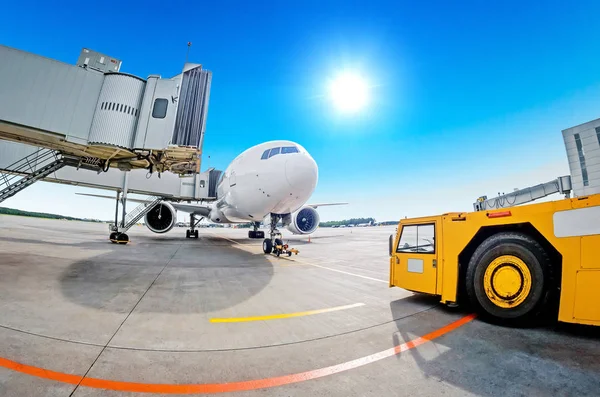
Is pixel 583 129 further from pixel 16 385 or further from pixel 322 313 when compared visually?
pixel 16 385

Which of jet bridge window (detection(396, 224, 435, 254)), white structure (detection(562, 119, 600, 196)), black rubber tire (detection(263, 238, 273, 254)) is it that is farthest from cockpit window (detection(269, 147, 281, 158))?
white structure (detection(562, 119, 600, 196))

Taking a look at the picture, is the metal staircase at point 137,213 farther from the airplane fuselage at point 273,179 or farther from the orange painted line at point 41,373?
the orange painted line at point 41,373

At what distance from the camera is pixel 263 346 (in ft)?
9.48

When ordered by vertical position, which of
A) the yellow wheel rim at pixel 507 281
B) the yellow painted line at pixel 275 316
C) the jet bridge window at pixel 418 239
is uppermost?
the jet bridge window at pixel 418 239

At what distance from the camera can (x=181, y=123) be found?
27.1ft

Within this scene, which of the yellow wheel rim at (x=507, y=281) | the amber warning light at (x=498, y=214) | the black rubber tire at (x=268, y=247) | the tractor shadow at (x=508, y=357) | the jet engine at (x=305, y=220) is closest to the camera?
the tractor shadow at (x=508, y=357)

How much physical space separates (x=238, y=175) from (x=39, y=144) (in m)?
7.00

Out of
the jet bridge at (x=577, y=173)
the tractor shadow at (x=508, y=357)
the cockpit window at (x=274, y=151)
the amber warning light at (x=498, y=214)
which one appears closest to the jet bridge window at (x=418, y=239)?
the amber warning light at (x=498, y=214)

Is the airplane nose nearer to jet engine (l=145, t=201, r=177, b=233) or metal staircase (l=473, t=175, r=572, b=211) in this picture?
metal staircase (l=473, t=175, r=572, b=211)

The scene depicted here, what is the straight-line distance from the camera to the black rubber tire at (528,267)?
337 cm

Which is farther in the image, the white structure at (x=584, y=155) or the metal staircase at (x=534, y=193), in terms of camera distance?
the metal staircase at (x=534, y=193)

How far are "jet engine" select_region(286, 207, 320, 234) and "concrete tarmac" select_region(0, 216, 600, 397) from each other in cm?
1150

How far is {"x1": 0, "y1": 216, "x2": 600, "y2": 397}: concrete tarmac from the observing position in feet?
6.87

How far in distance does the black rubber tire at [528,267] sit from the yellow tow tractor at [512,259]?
1 cm
